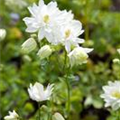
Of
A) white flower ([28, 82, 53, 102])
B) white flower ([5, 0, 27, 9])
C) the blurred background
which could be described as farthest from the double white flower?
white flower ([5, 0, 27, 9])

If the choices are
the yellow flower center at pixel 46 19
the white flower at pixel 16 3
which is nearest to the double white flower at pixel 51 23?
the yellow flower center at pixel 46 19

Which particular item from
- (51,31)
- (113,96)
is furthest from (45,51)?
(113,96)

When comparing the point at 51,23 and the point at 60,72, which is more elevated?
the point at 60,72

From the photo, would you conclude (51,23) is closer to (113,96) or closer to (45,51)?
(45,51)

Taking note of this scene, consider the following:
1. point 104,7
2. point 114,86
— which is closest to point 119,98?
point 114,86

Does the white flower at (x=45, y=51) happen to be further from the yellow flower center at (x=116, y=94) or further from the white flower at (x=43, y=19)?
the yellow flower center at (x=116, y=94)

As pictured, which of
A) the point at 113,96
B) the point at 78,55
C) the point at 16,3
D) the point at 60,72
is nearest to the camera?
the point at 78,55

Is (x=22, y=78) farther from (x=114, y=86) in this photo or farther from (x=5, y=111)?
(x=114, y=86)

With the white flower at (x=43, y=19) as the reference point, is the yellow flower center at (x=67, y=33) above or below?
below
